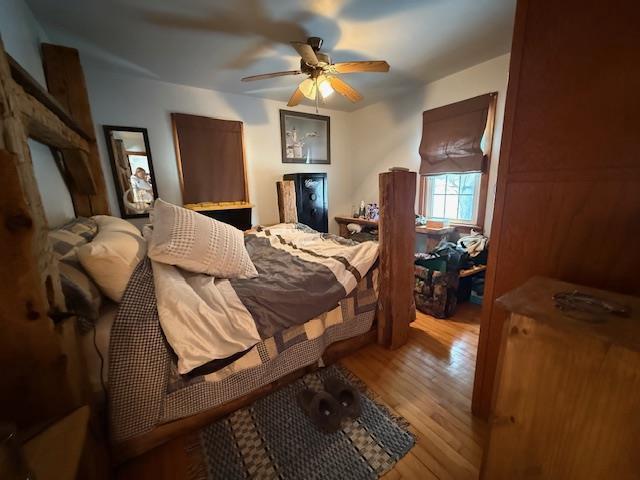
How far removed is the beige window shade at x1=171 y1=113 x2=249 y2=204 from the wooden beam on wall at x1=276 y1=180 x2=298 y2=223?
80cm

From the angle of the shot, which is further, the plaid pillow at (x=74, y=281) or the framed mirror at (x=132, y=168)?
the framed mirror at (x=132, y=168)

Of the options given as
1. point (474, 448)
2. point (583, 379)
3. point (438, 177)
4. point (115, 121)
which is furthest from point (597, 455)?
point (115, 121)

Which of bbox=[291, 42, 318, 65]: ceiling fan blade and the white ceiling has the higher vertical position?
the white ceiling

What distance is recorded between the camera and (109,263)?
42.5 inches

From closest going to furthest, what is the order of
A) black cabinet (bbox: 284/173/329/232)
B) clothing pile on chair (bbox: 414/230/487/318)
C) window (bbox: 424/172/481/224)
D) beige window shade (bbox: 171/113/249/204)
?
clothing pile on chair (bbox: 414/230/487/318), window (bbox: 424/172/481/224), beige window shade (bbox: 171/113/249/204), black cabinet (bbox: 284/173/329/232)

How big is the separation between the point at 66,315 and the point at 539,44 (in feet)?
6.01

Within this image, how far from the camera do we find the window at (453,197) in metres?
2.80

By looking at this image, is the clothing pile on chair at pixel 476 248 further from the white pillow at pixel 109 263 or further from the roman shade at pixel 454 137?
the white pillow at pixel 109 263

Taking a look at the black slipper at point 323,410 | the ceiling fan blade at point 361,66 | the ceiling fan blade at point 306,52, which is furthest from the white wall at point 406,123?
the black slipper at point 323,410

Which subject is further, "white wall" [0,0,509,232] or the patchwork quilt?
"white wall" [0,0,509,232]

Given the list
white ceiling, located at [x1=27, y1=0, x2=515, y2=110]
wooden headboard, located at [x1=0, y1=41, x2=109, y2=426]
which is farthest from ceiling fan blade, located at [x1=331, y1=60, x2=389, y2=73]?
wooden headboard, located at [x1=0, y1=41, x2=109, y2=426]

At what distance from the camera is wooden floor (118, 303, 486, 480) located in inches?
41.3

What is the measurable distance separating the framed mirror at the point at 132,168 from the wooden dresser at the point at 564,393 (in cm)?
332

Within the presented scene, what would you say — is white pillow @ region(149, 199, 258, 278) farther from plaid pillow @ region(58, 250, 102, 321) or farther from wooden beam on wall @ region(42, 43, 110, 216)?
wooden beam on wall @ region(42, 43, 110, 216)
